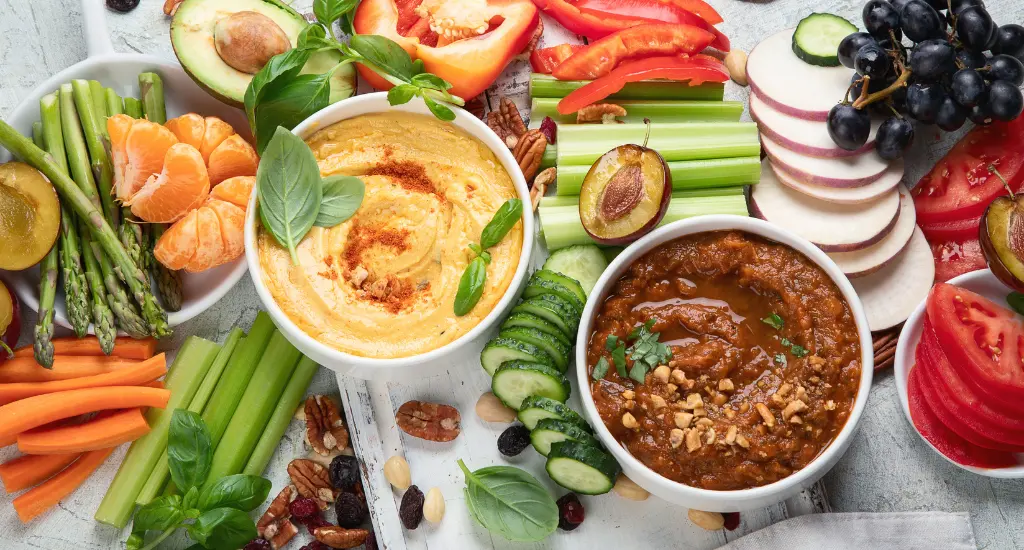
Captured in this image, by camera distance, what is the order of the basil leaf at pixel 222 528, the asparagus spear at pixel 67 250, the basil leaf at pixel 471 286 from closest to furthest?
the basil leaf at pixel 471 286 → the basil leaf at pixel 222 528 → the asparagus spear at pixel 67 250

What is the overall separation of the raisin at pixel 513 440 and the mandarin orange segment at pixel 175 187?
1.28m

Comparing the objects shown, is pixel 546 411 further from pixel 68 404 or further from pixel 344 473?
pixel 68 404

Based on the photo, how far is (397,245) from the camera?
2789 mm

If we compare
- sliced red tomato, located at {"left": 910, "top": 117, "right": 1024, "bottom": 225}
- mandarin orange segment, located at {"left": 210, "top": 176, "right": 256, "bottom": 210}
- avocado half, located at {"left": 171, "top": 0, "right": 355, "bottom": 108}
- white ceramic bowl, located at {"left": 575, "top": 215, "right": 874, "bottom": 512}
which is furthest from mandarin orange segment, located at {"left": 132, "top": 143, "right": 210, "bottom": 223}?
sliced red tomato, located at {"left": 910, "top": 117, "right": 1024, "bottom": 225}

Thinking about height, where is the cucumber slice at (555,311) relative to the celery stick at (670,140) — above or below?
below

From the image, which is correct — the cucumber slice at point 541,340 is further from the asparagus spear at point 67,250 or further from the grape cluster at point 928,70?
the asparagus spear at point 67,250

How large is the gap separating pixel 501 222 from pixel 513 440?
77 cm

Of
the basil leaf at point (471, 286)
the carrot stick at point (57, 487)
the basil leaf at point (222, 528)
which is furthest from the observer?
the carrot stick at point (57, 487)

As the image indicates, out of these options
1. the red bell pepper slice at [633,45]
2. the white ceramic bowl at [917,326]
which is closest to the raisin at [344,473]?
the red bell pepper slice at [633,45]

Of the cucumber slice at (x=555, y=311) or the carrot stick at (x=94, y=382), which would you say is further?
the carrot stick at (x=94, y=382)

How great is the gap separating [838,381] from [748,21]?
146 cm

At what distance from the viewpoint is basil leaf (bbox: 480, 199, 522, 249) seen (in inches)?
107

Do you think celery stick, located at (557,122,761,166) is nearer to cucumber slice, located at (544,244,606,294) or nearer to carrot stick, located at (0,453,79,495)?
cucumber slice, located at (544,244,606,294)

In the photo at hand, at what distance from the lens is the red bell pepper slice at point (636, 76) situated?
119 inches
